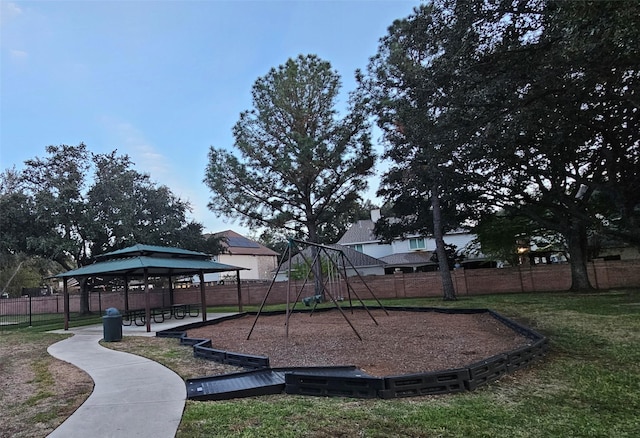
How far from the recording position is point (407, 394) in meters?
4.79

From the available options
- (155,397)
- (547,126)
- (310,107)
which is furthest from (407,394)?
(310,107)

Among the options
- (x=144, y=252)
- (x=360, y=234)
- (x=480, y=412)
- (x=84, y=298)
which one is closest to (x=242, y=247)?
(x=360, y=234)

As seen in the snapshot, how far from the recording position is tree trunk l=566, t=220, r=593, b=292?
1998 centimetres

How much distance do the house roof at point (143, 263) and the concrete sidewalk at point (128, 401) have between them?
228 inches

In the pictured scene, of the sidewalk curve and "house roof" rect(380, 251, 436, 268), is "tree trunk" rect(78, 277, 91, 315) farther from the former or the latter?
"house roof" rect(380, 251, 436, 268)

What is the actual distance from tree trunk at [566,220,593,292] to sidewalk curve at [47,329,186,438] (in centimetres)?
2029

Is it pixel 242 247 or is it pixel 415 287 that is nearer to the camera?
pixel 415 287

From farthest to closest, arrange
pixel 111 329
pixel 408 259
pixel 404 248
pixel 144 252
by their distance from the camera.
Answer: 1. pixel 404 248
2. pixel 408 259
3. pixel 144 252
4. pixel 111 329

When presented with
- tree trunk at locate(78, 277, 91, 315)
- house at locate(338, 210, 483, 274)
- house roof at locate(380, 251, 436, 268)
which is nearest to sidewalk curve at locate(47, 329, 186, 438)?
tree trunk at locate(78, 277, 91, 315)

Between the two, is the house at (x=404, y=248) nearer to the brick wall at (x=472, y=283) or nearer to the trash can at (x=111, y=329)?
the brick wall at (x=472, y=283)

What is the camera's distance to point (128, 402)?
484 cm

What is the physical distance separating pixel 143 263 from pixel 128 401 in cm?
938

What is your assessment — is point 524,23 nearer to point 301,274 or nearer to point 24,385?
point 24,385

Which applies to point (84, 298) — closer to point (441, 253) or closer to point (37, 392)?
point (441, 253)
